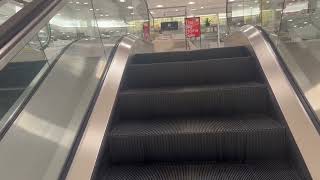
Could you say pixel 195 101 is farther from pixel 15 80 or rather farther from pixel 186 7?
pixel 186 7

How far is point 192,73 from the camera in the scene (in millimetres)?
3045

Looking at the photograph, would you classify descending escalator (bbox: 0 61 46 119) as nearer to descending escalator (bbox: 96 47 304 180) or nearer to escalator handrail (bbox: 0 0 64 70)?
escalator handrail (bbox: 0 0 64 70)

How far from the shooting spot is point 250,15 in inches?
199

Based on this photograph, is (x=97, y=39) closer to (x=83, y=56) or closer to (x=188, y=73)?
(x=83, y=56)

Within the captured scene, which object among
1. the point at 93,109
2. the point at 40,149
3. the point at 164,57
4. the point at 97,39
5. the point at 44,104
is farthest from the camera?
the point at 164,57

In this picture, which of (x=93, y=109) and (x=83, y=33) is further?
(x=83, y=33)

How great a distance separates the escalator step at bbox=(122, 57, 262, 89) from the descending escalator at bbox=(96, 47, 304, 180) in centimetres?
3

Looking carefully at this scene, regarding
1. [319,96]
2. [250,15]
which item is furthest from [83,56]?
[250,15]

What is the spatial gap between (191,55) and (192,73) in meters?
0.63

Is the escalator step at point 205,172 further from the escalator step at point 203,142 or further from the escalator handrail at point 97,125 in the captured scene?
the escalator handrail at point 97,125

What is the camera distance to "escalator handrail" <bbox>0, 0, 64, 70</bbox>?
1.36 metres

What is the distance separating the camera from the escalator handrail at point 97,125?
1848 millimetres

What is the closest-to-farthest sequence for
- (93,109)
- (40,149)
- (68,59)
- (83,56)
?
(40,149) < (93,109) < (68,59) < (83,56)

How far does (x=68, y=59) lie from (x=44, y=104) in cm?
69
